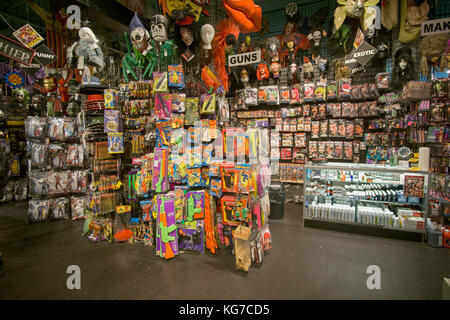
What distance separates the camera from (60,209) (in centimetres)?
463

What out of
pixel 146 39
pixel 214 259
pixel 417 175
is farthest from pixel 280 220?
pixel 146 39

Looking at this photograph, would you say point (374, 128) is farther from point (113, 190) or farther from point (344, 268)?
point (113, 190)

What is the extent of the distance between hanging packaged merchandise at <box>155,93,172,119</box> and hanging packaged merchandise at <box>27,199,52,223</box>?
333cm

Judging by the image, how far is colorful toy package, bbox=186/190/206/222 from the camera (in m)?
3.06

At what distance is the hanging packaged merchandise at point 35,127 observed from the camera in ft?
15.5

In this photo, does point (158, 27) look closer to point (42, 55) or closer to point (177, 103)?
point (177, 103)

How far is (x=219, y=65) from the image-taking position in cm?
411

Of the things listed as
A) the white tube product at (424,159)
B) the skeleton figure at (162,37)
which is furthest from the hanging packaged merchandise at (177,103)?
the white tube product at (424,159)

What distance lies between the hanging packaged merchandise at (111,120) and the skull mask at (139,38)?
3.55 feet

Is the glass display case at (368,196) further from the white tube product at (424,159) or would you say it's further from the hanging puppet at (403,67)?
the hanging puppet at (403,67)

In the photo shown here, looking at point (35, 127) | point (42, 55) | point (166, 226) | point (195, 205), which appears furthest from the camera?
point (35, 127)

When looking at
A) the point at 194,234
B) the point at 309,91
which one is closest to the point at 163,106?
the point at 194,234

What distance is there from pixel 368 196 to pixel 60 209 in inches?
225

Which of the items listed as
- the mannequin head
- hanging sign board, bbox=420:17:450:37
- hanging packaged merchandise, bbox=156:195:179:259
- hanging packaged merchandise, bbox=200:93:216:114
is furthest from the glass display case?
the mannequin head
